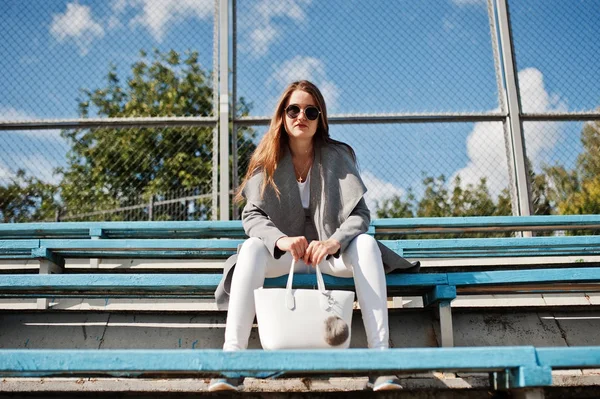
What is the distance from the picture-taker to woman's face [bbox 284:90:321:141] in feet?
7.84

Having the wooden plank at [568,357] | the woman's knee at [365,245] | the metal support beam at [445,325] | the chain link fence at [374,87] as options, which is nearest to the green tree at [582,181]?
the chain link fence at [374,87]

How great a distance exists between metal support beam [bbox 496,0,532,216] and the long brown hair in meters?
1.63

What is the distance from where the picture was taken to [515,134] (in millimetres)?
3662

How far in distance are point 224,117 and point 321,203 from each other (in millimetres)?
1512

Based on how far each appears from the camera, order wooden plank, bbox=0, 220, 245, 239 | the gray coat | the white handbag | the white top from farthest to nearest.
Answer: wooden plank, bbox=0, 220, 245, 239, the white top, the gray coat, the white handbag

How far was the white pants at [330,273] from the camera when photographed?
1856 mm

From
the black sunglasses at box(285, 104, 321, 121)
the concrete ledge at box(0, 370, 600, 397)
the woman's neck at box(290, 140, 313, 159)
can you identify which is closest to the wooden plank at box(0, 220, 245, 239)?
the woman's neck at box(290, 140, 313, 159)

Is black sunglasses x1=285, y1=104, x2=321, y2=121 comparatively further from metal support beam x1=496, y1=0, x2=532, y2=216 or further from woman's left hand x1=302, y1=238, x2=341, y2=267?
metal support beam x1=496, y1=0, x2=532, y2=216

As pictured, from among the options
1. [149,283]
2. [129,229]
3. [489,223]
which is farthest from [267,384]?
[489,223]

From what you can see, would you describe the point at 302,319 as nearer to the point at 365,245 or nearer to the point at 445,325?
the point at 365,245

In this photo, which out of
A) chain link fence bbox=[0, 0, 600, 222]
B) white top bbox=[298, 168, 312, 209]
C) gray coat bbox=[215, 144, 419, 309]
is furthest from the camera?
chain link fence bbox=[0, 0, 600, 222]

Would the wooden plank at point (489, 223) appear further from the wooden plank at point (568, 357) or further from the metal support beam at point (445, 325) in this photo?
the wooden plank at point (568, 357)

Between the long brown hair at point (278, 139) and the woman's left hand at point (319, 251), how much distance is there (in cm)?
42

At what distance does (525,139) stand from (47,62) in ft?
10.7
